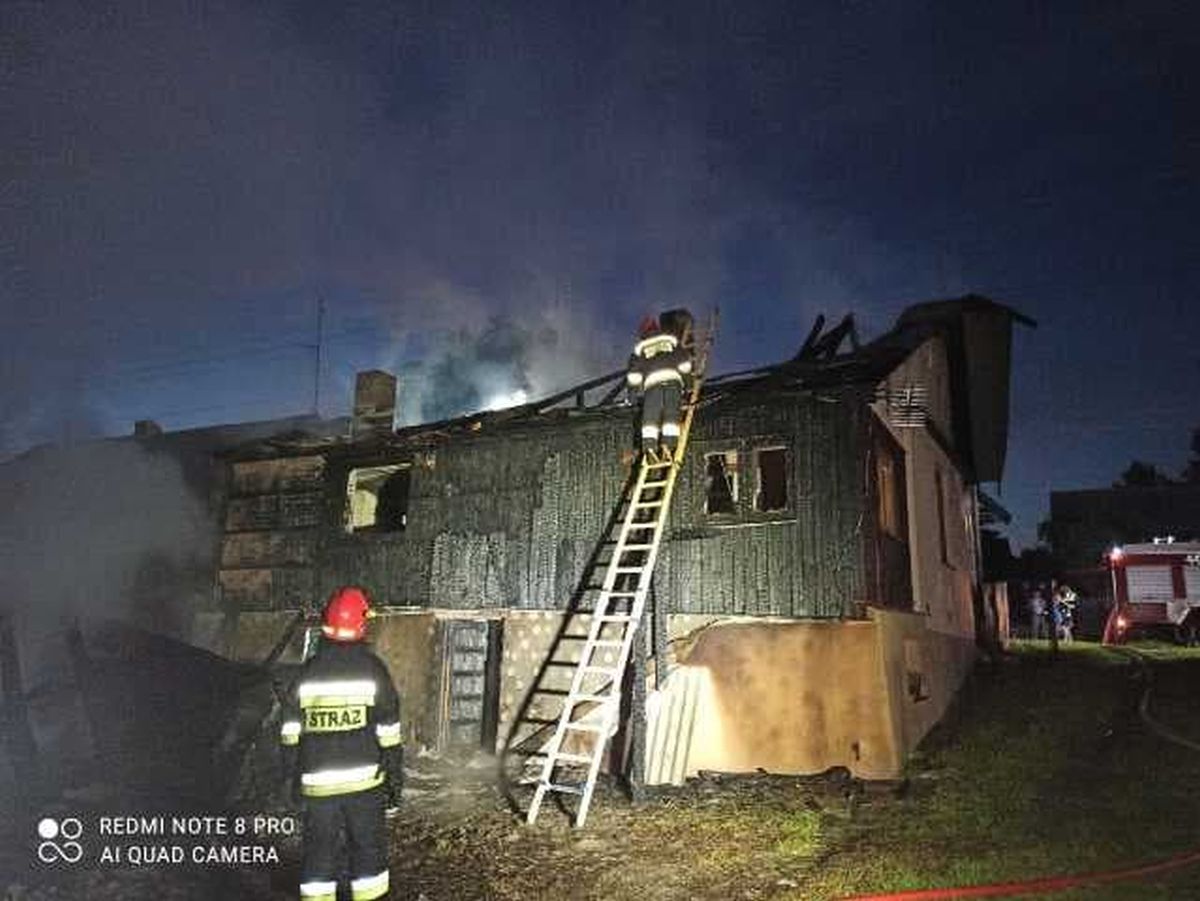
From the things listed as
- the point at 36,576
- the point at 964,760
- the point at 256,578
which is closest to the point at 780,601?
the point at 964,760

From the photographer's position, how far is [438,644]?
12945mm

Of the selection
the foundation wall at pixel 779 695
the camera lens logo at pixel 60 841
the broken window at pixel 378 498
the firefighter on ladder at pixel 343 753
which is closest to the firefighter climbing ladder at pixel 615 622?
the foundation wall at pixel 779 695

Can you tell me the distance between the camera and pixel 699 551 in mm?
10898

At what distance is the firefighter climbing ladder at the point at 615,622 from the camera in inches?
311

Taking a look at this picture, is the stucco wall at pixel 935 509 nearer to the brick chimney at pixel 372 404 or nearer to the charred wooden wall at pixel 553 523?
the charred wooden wall at pixel 553 523

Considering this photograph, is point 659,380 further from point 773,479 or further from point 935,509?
point 935,509

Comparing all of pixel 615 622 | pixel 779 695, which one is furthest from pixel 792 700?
pixel 615 622

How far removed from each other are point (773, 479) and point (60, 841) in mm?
9266

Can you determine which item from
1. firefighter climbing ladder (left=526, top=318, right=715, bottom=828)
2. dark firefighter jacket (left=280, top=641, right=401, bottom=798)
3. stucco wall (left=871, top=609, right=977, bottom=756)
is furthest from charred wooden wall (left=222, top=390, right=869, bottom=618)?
dark firefighter jacket (left=280, top=641, right=401, bottom=798)

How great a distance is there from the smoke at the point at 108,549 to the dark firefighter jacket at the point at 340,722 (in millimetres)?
12219

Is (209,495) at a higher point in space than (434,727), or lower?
higher

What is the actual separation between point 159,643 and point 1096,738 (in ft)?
41.3

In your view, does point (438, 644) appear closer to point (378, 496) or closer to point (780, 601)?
point (378, 496)

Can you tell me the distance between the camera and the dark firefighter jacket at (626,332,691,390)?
9.95 meters
